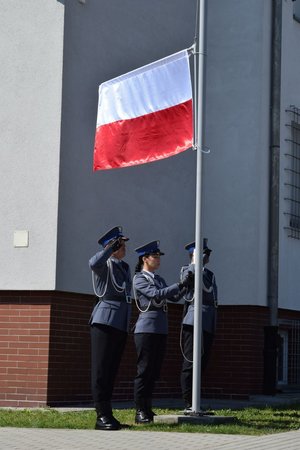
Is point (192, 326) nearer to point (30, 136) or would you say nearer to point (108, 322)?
point (108, 322)

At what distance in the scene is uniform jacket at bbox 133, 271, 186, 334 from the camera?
10016mm

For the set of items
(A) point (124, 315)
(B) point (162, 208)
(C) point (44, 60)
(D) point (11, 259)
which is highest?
(C) point (44, 60)

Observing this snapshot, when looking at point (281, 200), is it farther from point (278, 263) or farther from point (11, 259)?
point (11, 259)

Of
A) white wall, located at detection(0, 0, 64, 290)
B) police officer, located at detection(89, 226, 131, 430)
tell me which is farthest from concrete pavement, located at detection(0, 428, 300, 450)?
white wall, located at detection(0, 0, 64, 290)

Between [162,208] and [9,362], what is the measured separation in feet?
10.9

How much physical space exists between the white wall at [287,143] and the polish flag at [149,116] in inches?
212

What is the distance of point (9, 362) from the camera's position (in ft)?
39.7

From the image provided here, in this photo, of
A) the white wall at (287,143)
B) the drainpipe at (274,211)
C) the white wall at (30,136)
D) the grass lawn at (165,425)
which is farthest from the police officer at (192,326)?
the white wall at (287,143)

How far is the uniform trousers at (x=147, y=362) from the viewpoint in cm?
996

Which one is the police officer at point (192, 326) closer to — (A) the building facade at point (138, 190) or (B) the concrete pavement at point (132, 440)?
(A) the building facade at point (138, 190)

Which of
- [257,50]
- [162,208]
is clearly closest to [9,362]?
[162,208]

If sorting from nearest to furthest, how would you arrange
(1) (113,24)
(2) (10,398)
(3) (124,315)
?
1. (3) (124,315)
2. (2) (10,398)
3. (1) (113,24)

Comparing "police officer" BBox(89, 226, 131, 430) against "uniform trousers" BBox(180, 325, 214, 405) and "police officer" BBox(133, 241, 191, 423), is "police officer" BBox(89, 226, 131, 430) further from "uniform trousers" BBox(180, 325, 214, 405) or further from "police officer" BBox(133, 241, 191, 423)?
"uniform trousers" BBox(180, 325, 214, 405)

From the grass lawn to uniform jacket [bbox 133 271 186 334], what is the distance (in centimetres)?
97
